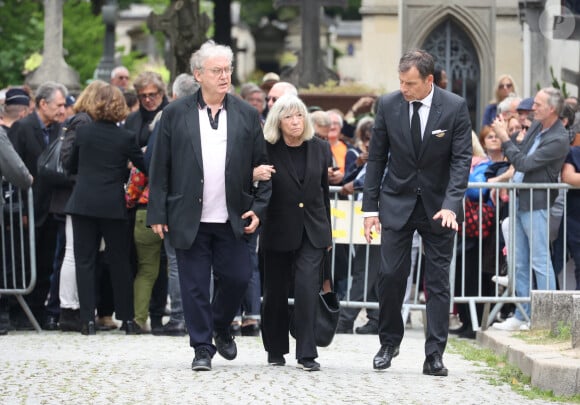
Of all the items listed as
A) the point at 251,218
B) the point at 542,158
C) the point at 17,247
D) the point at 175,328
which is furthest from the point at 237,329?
the point at 251,218

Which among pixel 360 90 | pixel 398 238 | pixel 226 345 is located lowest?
pixel 226 345

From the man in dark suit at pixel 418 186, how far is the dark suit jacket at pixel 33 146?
4163mm

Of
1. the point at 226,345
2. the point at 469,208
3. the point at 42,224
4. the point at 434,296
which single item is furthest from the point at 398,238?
the point at 42,224

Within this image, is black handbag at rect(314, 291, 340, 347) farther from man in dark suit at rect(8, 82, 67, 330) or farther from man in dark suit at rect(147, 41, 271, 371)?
man in dark suit at rect(8, 82, 67, 330)

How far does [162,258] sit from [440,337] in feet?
13.5

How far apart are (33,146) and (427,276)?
4.68 meters

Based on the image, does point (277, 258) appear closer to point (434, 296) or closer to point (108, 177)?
point (434, 296)

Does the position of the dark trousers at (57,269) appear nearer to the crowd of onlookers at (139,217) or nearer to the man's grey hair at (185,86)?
the crowd of onlookers at (139,217)

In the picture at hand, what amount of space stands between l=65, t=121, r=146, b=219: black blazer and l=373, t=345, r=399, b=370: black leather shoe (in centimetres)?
337

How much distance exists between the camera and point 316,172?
404 inches

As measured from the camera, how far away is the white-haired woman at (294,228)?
10125 millimetres

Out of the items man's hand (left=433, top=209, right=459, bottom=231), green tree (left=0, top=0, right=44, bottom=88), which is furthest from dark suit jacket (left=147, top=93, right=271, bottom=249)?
green tree (left=0, top=0, right=44, bottom=88)

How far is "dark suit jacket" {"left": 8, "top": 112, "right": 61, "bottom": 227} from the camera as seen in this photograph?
43.9 feet

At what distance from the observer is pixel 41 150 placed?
44.3 ft
